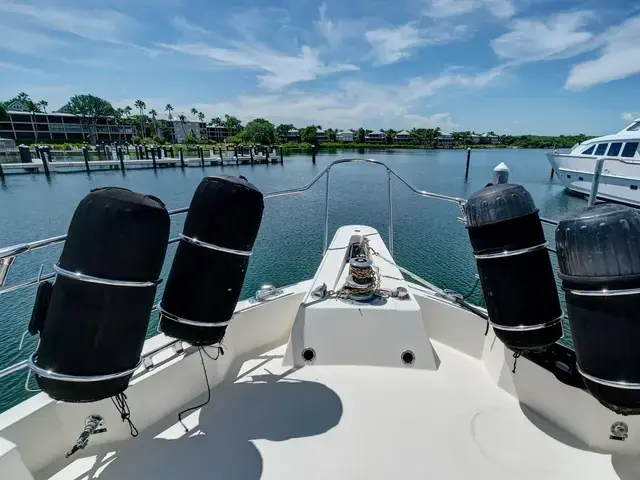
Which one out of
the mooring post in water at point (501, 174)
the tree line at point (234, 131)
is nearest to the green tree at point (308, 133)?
the tree line at point (234, 131)

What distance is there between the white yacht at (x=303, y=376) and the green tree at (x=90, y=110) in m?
77.6

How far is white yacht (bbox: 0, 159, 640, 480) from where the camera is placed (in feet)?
3.91

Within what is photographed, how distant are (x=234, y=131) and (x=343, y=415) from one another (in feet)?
316

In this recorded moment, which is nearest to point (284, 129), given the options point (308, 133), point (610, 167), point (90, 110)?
point (308, 133)

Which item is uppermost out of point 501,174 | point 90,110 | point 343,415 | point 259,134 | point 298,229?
point 90,110

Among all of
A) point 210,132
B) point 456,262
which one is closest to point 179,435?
point 456,262

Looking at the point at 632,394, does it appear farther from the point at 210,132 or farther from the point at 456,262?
the point at 210,132

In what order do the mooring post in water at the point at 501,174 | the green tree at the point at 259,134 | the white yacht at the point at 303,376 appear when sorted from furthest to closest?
the green tree at the point at 259,134
the mooring post in water at the point at 501,174
the white yacht at the point at 303,376

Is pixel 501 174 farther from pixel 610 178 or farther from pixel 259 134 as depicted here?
pixel 259 134

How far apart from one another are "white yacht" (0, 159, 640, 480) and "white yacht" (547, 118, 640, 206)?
9808 mm

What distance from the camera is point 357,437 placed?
1.68m

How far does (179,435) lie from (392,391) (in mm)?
1243

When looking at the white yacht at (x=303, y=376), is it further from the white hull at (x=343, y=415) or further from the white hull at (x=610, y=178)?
the white hull at (x=610, y=178)

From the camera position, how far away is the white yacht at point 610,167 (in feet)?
36.8
